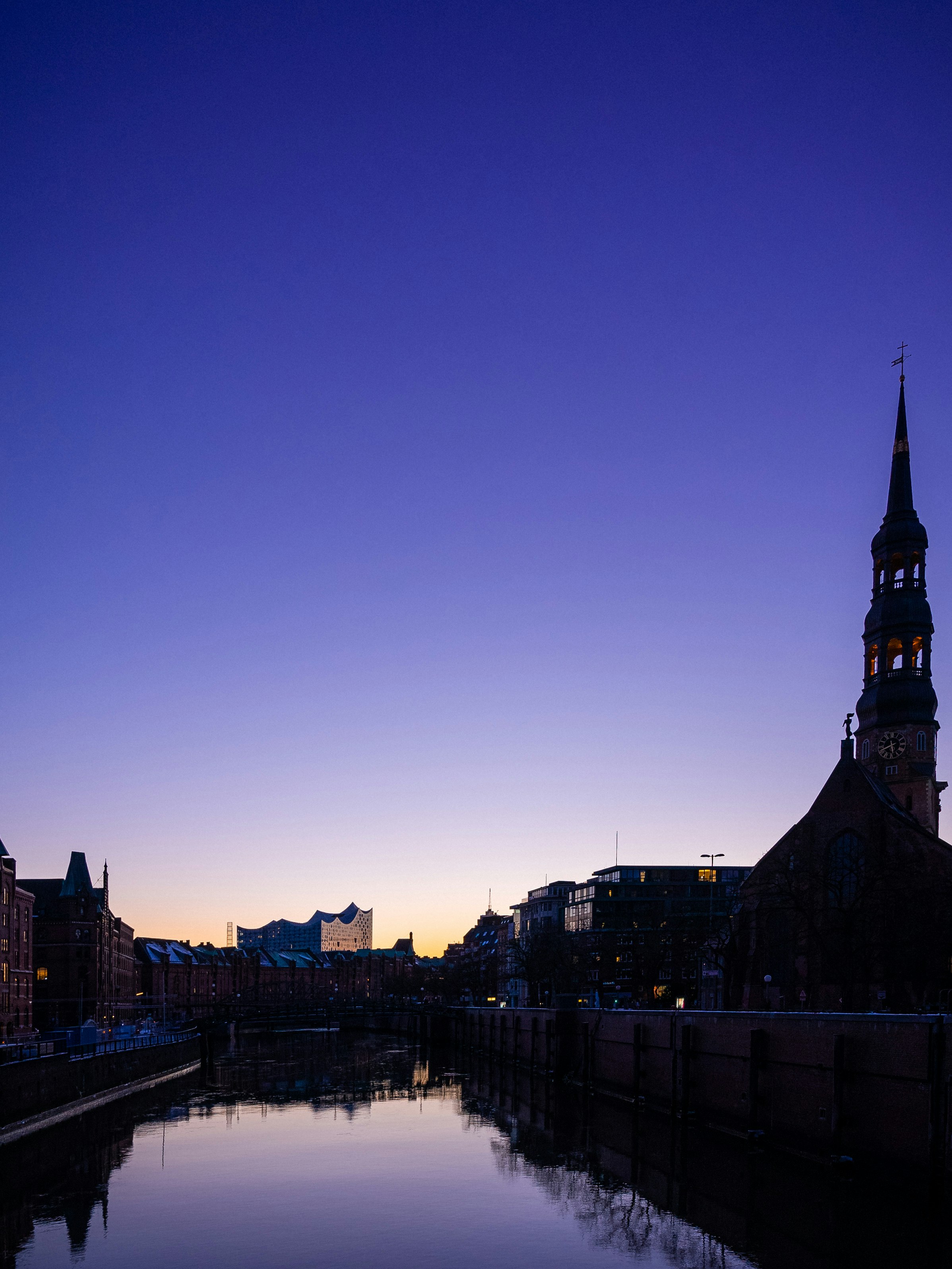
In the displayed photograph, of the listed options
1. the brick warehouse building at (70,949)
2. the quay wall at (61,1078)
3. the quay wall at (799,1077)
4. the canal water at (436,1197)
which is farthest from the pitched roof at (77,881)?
the quay wall at (799,1077)

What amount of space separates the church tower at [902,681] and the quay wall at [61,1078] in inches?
2553

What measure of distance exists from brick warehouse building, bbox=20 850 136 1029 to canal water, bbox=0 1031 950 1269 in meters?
71.3

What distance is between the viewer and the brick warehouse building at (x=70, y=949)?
122m

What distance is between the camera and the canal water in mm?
27188

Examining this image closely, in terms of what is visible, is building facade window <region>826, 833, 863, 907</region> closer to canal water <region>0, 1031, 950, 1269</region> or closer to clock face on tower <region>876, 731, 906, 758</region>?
clock face on tower <region>876, 731, 906, 758</region>

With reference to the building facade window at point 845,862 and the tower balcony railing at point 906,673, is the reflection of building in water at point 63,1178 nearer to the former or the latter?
the building facade window at point 845,862

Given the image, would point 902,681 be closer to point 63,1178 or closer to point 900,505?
point 900,505

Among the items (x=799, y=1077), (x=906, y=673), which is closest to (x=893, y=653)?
(x=906, y=673)

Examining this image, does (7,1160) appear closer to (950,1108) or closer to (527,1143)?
(527,1143)

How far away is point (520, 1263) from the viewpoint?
26203 mm

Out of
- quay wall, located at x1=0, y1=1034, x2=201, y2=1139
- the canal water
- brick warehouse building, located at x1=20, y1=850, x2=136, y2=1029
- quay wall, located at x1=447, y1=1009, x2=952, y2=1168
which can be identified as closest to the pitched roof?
brick warehouse building, located at x1=20, y1=850, x2=136, y2=1029

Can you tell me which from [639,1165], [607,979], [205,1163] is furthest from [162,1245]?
[607,979]

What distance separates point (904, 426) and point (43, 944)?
356 ft

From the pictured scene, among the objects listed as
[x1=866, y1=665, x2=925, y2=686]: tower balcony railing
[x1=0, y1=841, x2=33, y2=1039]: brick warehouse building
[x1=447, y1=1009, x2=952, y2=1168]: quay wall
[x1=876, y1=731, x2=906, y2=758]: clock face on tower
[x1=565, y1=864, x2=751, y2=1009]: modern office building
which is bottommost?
[x1=565, y1=864, x2=751, y2=1009]: modern office building
